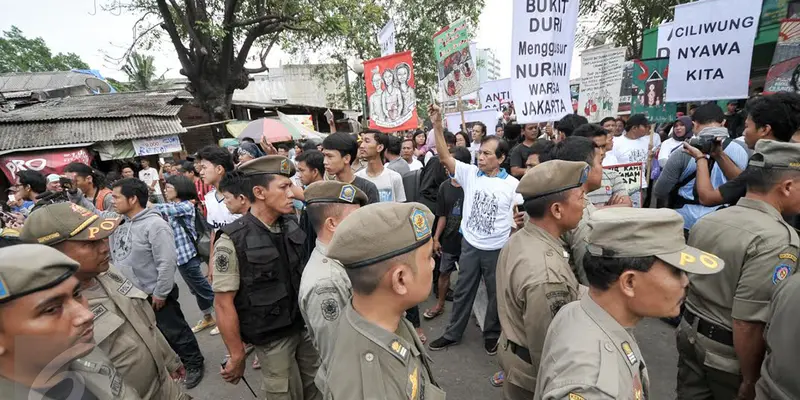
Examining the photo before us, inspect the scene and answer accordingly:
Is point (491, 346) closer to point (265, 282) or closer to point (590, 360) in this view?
point (265, 282)

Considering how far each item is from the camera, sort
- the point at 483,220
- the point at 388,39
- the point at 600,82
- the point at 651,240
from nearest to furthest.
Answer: the point at 651,240 → the point at 483,220 → the point at 600,82 → the point at 388,39

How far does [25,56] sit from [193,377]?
A: 181ft

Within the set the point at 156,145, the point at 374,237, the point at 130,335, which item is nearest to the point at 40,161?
the point at 156,145

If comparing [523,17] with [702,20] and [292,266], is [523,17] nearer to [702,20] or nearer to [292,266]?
[702,20]

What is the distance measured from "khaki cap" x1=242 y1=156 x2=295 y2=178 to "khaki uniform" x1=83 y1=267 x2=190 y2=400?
0.99m

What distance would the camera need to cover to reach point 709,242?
6.28ft

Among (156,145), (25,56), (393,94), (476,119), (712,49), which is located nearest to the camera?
(712,49)

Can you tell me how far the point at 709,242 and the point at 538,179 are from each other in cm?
93

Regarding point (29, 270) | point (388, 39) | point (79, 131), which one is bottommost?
point (29, 270)

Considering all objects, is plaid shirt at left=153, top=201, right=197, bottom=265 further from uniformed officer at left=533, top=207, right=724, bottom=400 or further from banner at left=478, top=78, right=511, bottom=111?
banner at left=478, top=78, right=511, bottom=111

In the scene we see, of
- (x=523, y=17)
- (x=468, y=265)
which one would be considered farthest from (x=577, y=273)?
(x=523, y=17)

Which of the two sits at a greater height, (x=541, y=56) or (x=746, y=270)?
(x=541, y=56)

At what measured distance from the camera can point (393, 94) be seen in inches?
209

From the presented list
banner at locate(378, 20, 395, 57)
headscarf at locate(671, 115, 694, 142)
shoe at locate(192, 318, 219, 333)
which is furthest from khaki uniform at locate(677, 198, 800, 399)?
banner at locate(378, 20, 395, 57)
